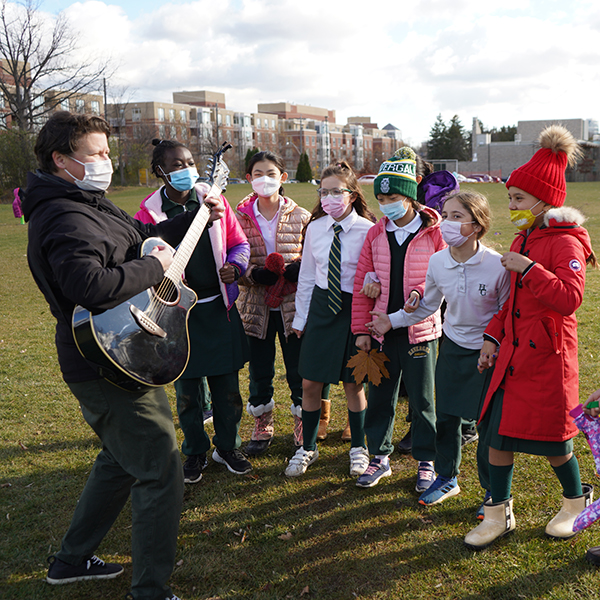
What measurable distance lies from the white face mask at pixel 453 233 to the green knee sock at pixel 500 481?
1.33 metres

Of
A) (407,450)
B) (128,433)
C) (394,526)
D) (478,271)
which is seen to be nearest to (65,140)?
(128,433)

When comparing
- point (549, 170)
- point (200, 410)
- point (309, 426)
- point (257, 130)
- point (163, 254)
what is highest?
point (257, 130)

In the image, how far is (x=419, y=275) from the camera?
12.4 ft

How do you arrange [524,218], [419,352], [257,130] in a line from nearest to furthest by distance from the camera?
[524,218], [419,352], [257,130]

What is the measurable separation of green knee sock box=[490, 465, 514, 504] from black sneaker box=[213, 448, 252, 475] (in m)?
1.83

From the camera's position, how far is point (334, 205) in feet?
13.3

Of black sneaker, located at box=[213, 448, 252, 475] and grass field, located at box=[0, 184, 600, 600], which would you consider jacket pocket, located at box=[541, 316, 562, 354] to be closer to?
grass field, located at box=[0, 184, 600, 600]

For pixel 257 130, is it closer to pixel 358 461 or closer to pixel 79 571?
pixel 358 461

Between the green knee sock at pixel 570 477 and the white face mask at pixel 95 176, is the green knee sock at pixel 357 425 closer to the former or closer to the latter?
the green knee sock at pixel 570 477

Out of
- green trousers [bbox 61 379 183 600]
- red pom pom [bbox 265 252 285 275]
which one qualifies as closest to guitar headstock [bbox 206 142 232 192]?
red pom pom [bbox 265 252 285 275]

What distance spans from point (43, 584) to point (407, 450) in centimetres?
272

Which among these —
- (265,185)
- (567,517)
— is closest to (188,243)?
(265,185)

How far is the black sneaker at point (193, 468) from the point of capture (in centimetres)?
414

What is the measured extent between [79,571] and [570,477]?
9.18ft
